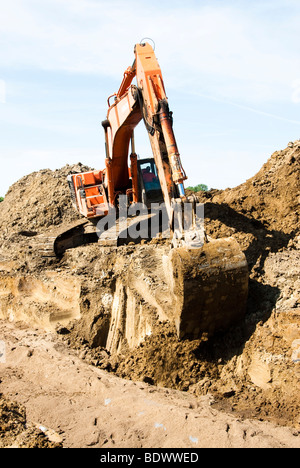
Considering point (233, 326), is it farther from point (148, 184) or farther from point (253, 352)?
point (148, 184)

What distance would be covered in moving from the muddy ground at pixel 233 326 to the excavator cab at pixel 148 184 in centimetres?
140

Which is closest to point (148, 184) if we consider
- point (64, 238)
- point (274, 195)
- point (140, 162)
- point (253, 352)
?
point (140, 162)

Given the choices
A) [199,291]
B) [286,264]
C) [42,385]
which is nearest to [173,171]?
[199,291]

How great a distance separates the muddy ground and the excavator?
397mm

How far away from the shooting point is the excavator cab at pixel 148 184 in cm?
1051

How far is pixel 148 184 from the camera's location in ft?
35.4

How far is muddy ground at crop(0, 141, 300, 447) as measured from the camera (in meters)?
5.96

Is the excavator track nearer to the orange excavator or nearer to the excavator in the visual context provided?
the excavator

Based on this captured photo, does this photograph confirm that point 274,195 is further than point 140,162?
No

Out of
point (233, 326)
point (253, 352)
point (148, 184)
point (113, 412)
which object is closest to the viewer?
point (113, 412)

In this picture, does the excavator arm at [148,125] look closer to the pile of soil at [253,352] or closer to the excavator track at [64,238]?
the excavator track at [64,238]

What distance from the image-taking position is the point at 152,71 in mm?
7703

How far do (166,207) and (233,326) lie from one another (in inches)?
89.3

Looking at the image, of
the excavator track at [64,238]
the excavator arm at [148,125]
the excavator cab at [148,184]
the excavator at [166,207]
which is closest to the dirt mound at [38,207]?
the excavator track at [64,238]
